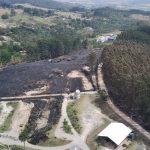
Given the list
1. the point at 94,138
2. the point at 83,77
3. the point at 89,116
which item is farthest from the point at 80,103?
the point at 94,138

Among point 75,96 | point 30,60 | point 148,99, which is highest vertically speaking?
point 148,99

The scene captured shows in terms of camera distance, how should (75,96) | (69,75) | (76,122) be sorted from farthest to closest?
(69,75)
(75,96)
(76,122)

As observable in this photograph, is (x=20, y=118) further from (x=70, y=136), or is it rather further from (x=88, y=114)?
(x=70, y=136)

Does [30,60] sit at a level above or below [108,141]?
below

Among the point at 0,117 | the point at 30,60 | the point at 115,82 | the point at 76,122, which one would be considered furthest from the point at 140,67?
the point at 30,60

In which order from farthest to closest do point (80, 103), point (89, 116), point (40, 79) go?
1. point (40, 79)
2. point (80, 103)
3. point (89, 116)

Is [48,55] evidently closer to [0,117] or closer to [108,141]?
[0,117]
